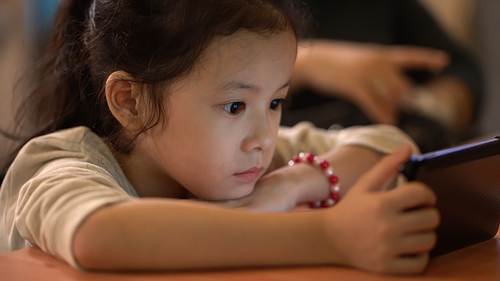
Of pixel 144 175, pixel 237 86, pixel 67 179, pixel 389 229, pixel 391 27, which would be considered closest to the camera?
pixel 389 229

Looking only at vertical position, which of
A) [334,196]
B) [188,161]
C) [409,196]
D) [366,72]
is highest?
[409,196]

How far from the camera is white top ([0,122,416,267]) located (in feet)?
1.48

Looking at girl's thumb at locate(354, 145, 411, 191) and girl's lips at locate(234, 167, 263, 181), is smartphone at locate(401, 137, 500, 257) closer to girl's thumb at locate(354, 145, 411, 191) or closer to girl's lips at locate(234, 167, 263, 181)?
girl's thumb at locate(354, 145, 411, 191)

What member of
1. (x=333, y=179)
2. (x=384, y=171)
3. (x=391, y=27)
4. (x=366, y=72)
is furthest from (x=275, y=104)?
(x=391, y=27)

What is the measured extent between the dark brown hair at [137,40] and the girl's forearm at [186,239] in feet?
0.85

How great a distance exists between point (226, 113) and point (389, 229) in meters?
0.31

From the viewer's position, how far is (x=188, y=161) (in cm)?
67

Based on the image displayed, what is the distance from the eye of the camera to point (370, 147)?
2.95 feet

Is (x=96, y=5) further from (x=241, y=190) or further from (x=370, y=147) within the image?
(x=370, y=147)

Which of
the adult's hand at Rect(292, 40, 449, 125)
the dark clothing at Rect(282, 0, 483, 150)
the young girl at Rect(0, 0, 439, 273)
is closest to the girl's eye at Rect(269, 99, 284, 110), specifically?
the young girl at Rect(0, 0, 439, 273)

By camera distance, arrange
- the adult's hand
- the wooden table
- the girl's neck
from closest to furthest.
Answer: the wooden table, the girl's neck, the adult's hand

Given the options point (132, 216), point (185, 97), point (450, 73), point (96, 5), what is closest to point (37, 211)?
point (132, 216)

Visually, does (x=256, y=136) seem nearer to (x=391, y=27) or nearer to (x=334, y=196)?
(x=334, y=196)

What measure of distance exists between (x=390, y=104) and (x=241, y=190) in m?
1.34
